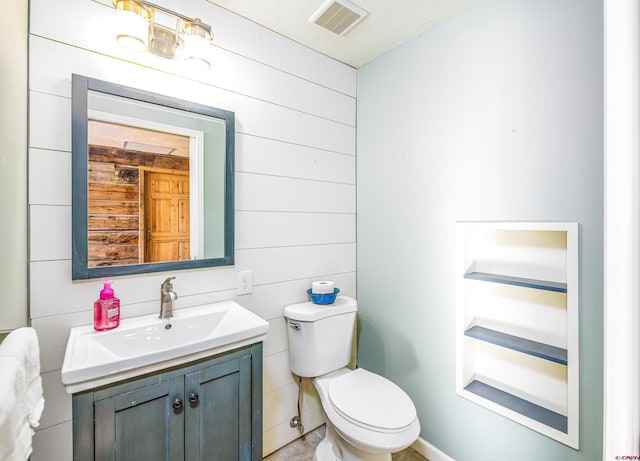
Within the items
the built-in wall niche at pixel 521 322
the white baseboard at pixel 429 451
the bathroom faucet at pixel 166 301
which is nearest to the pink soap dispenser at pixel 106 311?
the bathroom faucet at pixel 166 301

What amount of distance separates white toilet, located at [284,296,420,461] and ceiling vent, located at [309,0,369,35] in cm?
157

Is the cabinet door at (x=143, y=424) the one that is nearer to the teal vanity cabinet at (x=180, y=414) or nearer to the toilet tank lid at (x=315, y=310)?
the teal vanity cabinet at (x=180, y=414)

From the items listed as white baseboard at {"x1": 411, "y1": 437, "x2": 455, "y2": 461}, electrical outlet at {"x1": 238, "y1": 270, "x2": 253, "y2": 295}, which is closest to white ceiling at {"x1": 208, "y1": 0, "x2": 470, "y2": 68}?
electrical outlet at {"x1": 238, "y1": 270, "x2": 253, "y2": 295}

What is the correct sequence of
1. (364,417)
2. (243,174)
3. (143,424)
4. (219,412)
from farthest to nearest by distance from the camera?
(243,174) → (364,417) → (219,412) → (143,424)

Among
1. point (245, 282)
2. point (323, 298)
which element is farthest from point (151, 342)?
point (323, 298)

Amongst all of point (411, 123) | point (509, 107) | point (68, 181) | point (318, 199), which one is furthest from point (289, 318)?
point (509, 107)

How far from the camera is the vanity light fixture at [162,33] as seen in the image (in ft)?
3.84

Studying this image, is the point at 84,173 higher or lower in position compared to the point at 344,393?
higher

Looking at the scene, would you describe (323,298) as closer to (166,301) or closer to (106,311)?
(166,301)

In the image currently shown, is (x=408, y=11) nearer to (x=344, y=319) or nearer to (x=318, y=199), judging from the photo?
(x=318, y=199)

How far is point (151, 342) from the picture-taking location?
1.25 meters

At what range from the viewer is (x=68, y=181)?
1.18 metres

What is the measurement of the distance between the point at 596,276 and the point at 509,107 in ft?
2.58

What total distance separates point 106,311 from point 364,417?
3.81 ft
